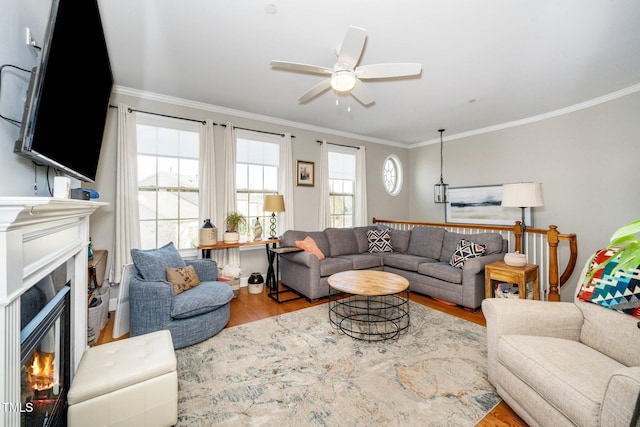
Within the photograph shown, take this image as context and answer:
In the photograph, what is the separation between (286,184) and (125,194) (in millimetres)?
2202

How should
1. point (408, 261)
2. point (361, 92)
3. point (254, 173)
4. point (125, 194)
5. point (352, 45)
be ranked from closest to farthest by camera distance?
point (352, 45)
point (361, 92)
point (125, 194)
point (408, 261)
point (254, 173)

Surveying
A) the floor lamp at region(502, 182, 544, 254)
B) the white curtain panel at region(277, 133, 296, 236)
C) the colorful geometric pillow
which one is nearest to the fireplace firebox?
the colorful geometric pillow

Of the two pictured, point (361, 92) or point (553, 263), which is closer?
point (361, 92)

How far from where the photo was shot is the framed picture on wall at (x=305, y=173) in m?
4.84

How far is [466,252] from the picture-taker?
371cm

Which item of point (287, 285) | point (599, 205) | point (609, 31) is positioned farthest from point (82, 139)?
point (599, 205)

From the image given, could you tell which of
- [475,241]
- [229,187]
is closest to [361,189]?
[475,241]

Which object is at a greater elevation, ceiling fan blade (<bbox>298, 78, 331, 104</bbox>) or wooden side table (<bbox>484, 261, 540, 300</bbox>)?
ceiling fan blade (<bbox>298, 78, 331, 104</bbox>)

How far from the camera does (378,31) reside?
232cm

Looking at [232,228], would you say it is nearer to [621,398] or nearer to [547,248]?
[621,398]

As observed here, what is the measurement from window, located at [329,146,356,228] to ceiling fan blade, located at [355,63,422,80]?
2.91 m

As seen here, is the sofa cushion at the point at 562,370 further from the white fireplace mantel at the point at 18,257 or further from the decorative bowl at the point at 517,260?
the white fireplace mantel at the point at 18,257

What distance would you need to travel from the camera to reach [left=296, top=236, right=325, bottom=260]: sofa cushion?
12.9ft

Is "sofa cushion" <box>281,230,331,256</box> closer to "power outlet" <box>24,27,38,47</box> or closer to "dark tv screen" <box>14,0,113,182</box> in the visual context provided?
"dark tv screen" <box>14,0,113,182</box>
